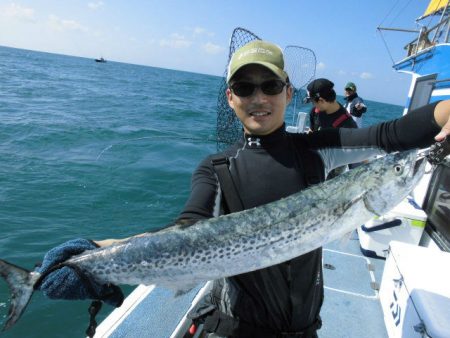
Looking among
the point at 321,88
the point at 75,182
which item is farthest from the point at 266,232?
the point at 75,182

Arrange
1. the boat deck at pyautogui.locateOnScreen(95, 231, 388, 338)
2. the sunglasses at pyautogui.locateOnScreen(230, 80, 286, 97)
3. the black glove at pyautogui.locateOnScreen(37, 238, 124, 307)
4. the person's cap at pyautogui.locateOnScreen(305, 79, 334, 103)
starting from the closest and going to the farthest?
1. the black glove at pyautogui.locateOnScreen(37, 238, 124, 307)
2. the sunglasses at pyautogui.locateOnScreen(230, 80, 286, 97)
3. the boat deck at pyautogui.locateOnScreen(95, 231, 388, 338)
4. the person's cap at pyautogui.locateOnScreen(305, 79, 334, 103)

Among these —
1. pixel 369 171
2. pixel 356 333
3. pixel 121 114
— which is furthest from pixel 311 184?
pixel 121 114

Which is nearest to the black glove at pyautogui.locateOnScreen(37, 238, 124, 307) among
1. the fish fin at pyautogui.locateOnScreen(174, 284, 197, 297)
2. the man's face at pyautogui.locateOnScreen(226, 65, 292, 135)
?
the fish fin at pyautogui.locateOnScreen(174, 284, 197, 297)

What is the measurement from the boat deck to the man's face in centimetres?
91

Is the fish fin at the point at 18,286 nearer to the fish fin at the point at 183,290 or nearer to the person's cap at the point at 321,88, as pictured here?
the fish fin at the point at 183,290

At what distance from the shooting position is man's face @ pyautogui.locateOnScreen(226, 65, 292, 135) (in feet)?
7.52

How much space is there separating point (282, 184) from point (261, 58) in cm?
84

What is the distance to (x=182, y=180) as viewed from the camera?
12.3 metres

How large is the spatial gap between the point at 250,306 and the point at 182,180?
10258 millimetres

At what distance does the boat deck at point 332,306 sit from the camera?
322cm

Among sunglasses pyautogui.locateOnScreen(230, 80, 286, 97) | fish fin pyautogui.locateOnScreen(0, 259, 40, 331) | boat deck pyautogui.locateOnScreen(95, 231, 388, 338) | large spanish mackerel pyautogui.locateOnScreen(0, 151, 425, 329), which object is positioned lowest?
boat deck pyautogui.locateOnScreen(95, 231, 388, 338)

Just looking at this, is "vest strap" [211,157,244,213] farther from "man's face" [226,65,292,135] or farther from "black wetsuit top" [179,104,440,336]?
"man's face" [226,65,292,135]

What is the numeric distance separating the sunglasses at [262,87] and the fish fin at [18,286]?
1.81m

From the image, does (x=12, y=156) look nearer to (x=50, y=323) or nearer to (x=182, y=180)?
(x=182, y=180)
